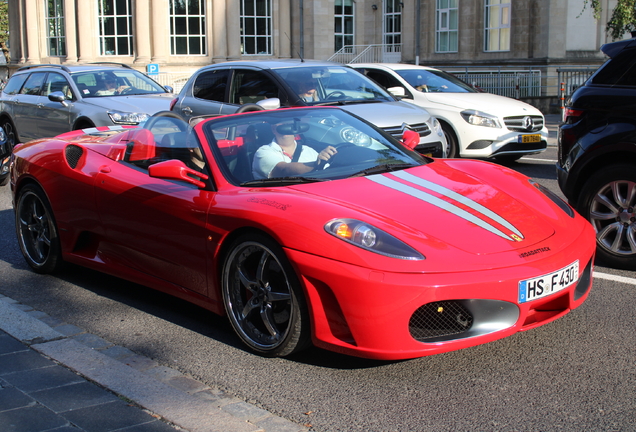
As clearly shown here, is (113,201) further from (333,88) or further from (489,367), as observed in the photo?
(333,88)

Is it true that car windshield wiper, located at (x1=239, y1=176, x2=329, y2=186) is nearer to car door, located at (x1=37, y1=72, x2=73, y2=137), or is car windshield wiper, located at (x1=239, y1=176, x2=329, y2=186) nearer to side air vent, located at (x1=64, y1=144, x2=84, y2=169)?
side air vent, located at (x1=64, y1=144, x2=84, y2=169)

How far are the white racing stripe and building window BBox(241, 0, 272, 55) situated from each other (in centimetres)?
3166

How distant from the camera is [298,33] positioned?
A: 3550 cm

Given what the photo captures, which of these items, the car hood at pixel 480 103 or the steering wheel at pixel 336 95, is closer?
the steering wheel at pixel 336 95

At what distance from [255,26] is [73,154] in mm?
30755

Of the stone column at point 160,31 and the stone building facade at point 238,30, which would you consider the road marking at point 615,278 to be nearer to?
the stone building facade at point 238,30

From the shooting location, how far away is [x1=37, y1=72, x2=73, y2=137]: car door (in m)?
12.3

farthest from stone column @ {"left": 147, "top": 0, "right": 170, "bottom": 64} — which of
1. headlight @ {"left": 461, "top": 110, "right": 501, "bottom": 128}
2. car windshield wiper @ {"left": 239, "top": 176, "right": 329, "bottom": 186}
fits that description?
car windshield wiper @ {"left": 239, "top": 176, "right": 329, "bottom": 186}

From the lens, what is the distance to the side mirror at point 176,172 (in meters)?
4.46

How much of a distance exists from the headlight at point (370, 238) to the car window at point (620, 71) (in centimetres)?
312

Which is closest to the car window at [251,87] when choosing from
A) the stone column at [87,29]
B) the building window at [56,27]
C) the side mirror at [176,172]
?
the side mirror at [176,172]

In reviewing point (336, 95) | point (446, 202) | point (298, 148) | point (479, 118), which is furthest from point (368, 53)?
point (446, 202)

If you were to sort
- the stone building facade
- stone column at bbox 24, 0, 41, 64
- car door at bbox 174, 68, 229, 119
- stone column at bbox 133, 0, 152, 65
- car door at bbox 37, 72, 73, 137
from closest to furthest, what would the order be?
car door at bbox 174, 68, 229, 119 → car door at bbox 37, 72, 73, 137 → the stone building facade → stone column at bbox 133, 0, 152, 65 → stone column at bbox 24, 0, 41, 64

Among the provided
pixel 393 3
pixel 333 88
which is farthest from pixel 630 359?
pixel 393 3
